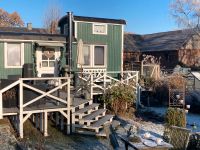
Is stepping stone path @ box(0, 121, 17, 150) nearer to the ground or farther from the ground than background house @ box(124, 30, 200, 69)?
nearer to the ground

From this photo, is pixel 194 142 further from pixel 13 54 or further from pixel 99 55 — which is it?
pixel 99 55

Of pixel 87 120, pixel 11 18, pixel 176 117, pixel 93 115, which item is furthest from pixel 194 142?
pixel 11 18

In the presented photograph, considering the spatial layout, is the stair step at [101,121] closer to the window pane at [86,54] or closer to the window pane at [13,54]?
the window pane at [13,54]

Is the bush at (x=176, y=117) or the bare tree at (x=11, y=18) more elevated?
the bare tree at (x=11, y=18)

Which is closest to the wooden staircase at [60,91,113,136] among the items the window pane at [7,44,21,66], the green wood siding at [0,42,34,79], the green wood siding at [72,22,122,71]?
the green wood siding at [0,42,34,79]

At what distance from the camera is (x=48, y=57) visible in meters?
16.7

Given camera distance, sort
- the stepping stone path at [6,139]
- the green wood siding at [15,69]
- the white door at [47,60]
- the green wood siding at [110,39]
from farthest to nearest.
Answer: the green wood siding at [110,39] → the white door at [47,60] → the green wood siding at [15,69] → the stepping stone path at [6,139]

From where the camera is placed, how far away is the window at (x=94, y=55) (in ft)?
60.7

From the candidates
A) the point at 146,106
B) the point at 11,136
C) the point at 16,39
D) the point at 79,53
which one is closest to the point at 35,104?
the point at 11,136

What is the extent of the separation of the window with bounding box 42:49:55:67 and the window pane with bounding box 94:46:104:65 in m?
2.95

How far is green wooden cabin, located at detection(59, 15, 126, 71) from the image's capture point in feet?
60.6

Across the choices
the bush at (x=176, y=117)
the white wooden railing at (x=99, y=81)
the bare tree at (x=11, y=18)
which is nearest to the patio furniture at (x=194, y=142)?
the bush at (x=176, y=117)

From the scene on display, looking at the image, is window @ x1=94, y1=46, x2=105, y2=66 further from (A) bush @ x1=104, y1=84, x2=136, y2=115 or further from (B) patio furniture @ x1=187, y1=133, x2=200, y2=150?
(B) patio furniture @ x1=187, y1=133, x2=200, y2=150

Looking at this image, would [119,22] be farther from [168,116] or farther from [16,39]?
[168,116]
